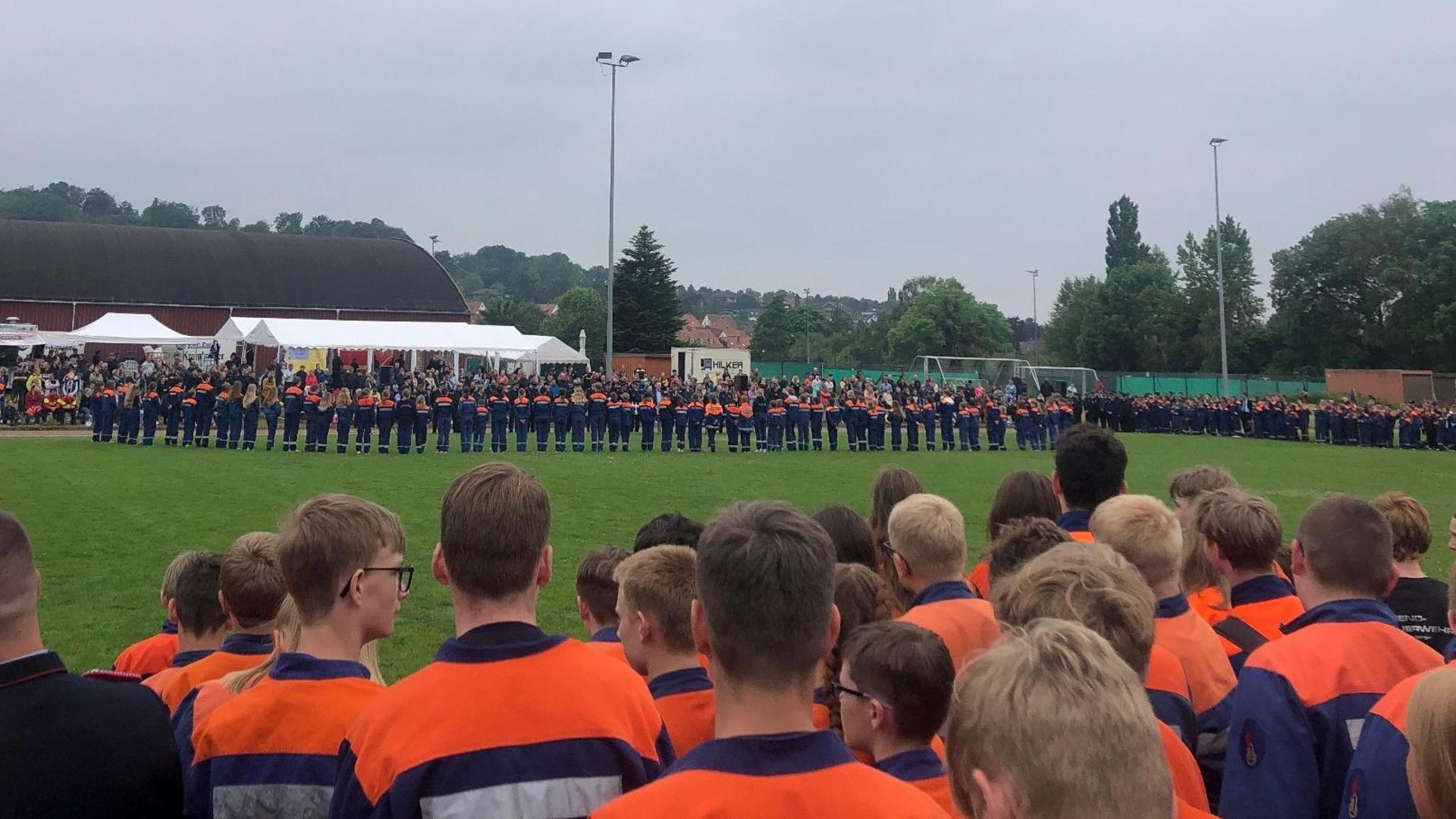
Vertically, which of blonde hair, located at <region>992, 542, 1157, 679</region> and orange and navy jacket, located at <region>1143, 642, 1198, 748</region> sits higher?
blonde hair, located at <region>992, 542, 1157, 679</region>

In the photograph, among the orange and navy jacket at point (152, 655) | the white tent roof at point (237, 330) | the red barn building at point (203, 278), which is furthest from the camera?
the red barn building at point (203, 278)

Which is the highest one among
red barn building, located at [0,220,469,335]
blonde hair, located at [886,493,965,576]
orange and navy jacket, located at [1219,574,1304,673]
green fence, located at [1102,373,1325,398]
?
red barn building, located at [0,220,469,335]

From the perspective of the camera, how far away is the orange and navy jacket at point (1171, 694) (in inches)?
123

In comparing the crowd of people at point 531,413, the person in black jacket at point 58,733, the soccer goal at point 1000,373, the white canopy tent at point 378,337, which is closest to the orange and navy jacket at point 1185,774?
the person in black jacket at point 58,733

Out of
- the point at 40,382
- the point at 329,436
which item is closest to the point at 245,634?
the point at 329,436

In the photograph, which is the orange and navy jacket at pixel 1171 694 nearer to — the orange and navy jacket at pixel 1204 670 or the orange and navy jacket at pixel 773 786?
the orange and navy jacket at pixel 1204 670

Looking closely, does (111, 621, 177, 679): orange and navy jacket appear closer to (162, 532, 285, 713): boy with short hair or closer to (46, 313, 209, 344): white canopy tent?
(162, 532, 285, 713): boy with short hair

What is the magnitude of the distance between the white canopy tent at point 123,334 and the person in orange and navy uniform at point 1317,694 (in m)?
39.4

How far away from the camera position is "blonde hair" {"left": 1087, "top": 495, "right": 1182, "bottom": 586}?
3.75 meters

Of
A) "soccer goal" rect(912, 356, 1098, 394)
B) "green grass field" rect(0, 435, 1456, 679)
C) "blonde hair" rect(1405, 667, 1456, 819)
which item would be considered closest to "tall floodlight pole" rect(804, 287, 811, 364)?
"soccer goal" rect(912, 356, 1098, 394)

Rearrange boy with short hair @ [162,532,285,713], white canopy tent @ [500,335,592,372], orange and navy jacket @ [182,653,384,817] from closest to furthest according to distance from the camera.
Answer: orange and navy jacket @ [182,653,384,817], boy with short hair @ [162,532,285,713], white canopy tent @ [500,335,592,372]

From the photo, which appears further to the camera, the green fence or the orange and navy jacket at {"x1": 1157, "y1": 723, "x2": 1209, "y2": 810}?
the green fence

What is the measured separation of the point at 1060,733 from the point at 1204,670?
2.23 metres

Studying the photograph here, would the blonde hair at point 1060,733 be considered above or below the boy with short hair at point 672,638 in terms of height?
above
